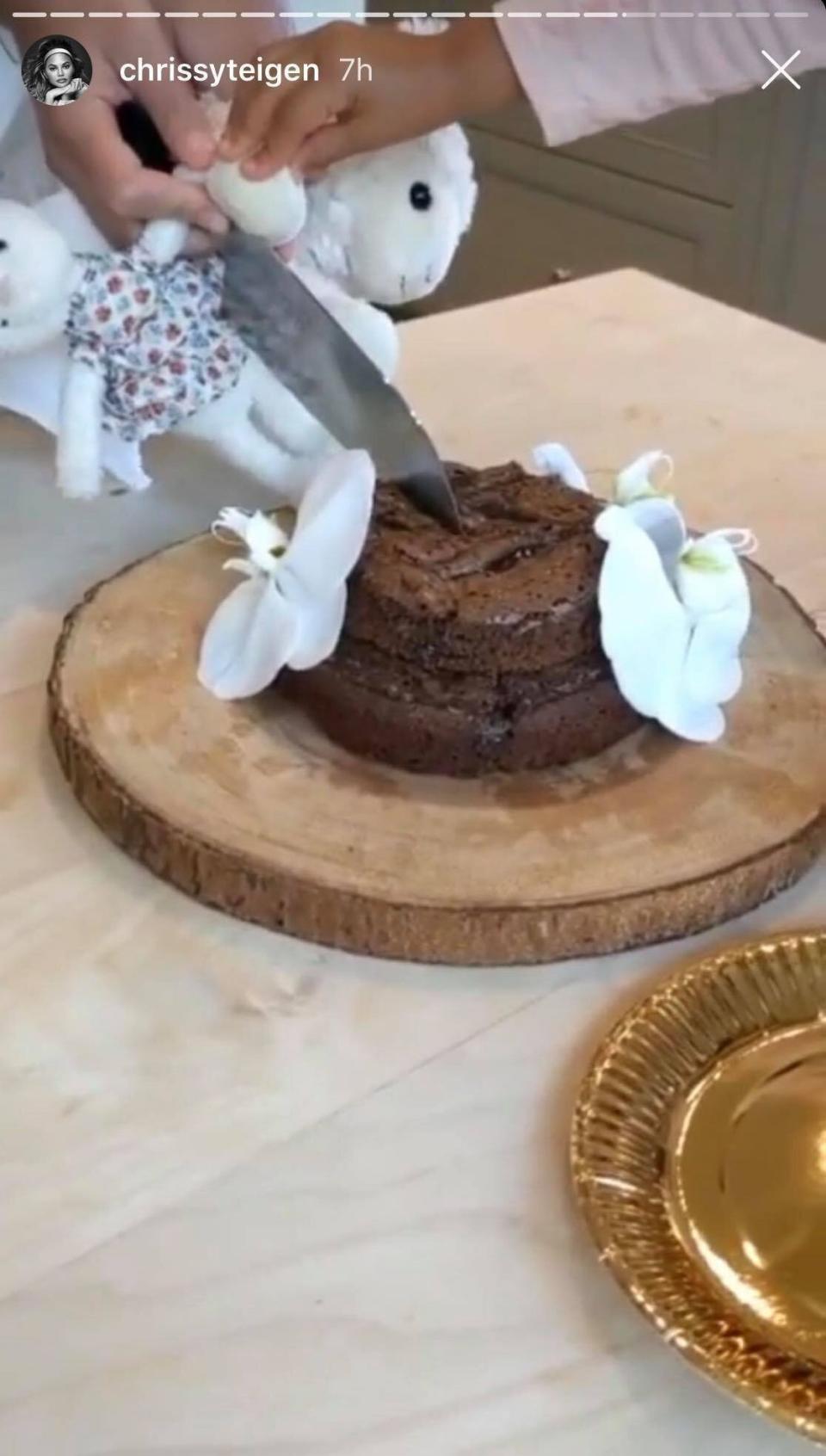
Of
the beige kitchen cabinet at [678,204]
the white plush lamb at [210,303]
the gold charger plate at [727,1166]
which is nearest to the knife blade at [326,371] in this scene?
the white plush lamb at [210,303]

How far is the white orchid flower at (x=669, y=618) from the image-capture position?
67 cm

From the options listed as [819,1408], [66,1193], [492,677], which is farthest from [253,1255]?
[492,677]

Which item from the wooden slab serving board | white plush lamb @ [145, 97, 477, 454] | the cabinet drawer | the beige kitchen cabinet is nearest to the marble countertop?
the wooden slab serving board

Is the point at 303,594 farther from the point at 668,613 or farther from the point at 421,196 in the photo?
the point at 421,196

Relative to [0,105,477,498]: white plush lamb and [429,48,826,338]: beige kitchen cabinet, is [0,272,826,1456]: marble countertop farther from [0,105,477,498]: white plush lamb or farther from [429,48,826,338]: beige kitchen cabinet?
[429,48,826,338]: beige kitchen cabinet

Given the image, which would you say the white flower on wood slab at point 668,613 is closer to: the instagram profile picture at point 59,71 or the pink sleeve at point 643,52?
the pink sleeve at point 643,52

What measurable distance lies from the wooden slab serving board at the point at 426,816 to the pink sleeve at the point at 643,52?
0.29 meters

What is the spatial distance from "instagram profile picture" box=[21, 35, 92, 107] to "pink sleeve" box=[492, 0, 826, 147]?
206 mm

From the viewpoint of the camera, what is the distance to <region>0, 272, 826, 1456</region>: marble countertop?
436mm

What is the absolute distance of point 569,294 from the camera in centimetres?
124

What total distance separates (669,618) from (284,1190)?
295 millimetres

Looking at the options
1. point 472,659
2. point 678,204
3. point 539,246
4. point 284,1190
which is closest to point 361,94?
point 472,659

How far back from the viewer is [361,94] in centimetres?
78

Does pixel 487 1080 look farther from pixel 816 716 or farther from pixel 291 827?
pixel 816 716
